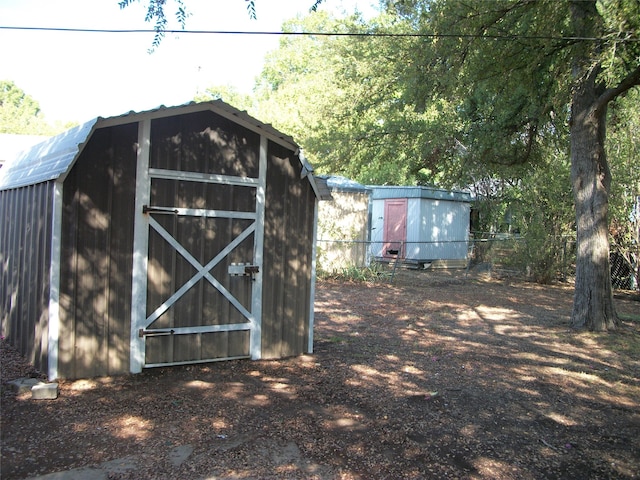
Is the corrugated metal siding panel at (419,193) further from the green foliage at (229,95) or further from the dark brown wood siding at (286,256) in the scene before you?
the green foliage at (229,95)

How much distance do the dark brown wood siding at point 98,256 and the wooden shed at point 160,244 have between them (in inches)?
0.4

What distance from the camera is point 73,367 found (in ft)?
17.8

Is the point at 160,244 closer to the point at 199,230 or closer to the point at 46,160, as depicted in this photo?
the point at 199,230

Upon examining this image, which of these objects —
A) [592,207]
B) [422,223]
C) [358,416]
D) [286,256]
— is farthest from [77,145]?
[422,223]

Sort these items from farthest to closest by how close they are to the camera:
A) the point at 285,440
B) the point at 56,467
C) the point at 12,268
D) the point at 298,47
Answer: the point at 298,47, the point at 12,268, the point at 285,440, the point at 56,467

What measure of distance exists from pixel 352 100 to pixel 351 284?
548 cm

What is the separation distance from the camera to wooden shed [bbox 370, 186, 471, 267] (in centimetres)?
1919

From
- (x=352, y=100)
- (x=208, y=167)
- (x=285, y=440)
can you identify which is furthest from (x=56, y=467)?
(x=352, y=100)

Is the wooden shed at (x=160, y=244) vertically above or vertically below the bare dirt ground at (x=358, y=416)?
above

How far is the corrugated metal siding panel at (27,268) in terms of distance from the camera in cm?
560

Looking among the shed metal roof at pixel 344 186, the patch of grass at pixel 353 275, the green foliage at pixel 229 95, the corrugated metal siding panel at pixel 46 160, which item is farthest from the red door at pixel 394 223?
the green foliage at pixel 229 95

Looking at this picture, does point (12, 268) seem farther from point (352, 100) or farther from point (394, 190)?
point (394, 190)

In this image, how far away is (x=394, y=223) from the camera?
20.0m

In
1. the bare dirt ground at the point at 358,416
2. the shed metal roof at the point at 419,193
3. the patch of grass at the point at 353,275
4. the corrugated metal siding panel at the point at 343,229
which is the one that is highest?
the shed metal roof at the point at 419,193
